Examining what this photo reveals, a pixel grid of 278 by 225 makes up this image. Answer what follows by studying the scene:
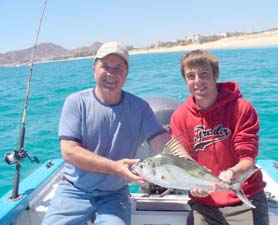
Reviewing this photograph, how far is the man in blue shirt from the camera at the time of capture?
9.22 feet

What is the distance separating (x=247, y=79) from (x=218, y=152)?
15.3 metres

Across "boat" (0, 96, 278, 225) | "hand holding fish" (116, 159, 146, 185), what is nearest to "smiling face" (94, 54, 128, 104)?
"hand holding fish" (116, 159, 146, 185)

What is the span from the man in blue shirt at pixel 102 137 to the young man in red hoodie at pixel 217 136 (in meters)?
0.29

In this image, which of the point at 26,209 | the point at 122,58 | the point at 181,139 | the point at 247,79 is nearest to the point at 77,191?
the point at 26,209

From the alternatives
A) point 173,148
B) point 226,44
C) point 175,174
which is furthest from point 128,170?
point 226,44

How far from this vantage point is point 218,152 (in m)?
2.82

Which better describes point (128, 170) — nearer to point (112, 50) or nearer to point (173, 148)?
point (173, 148)

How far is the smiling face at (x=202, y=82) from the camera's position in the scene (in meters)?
2.78

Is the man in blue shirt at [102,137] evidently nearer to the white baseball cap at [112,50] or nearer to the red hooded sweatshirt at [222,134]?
the white baseball cap at [112,50]

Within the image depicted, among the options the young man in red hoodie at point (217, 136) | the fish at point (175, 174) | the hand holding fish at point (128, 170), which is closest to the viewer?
the fish at point (175, 174)

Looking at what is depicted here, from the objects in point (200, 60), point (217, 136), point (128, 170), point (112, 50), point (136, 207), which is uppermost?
point (112, 50)

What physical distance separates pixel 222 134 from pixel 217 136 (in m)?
0.04

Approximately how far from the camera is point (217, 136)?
282cm

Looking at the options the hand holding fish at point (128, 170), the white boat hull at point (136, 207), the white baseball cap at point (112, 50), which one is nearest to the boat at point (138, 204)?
the white boat hull at point (136, 207)
